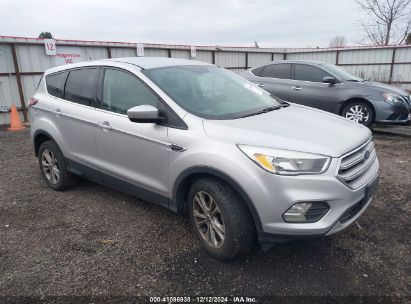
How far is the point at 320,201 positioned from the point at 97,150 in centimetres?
246

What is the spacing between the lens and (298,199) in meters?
2.39

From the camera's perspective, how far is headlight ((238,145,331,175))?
244 centimetres

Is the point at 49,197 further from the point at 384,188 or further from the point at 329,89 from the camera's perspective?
the point at 329,89

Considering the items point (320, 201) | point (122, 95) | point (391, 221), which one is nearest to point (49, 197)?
point (122, 95)

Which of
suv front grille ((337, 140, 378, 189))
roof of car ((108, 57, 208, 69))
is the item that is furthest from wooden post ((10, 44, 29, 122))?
suv front grille ((337, 140, 378, 189))

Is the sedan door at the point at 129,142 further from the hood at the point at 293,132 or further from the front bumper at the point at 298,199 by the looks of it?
the front bumper at the point at 298,199

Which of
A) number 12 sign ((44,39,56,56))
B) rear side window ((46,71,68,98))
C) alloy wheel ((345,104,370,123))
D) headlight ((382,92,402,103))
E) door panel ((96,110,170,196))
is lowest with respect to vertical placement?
alloy wheel ((345,104,370,123))

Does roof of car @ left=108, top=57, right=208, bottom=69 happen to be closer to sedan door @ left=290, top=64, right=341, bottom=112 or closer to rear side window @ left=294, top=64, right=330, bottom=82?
sedan door @ left=290, top=64, right=341, bottom=112

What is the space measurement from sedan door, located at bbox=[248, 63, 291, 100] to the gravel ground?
4573mm

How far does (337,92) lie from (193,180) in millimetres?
5832

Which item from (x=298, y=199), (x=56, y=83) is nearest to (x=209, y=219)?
(x=298, y=199)

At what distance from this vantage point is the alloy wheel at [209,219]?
280cm

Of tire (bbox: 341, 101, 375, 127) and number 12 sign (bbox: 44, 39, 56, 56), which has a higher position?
number 12 sign (bbox: 44, 39, 56, 56)

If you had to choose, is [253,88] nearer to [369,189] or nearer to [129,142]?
[129,142]
